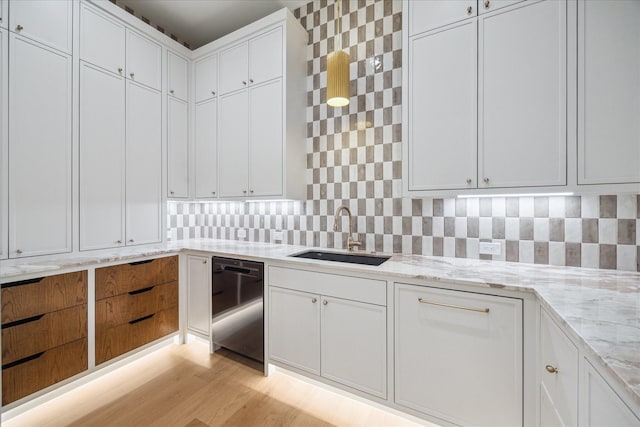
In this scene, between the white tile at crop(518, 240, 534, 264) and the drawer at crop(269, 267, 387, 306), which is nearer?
the drawer at crop(269, 267, 387, 306)

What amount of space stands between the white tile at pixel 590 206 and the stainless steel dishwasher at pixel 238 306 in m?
2.06

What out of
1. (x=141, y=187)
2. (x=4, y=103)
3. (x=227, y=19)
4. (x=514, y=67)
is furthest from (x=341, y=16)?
(x=4, y=103)

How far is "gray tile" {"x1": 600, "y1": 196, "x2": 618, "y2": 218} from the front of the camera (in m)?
1.56

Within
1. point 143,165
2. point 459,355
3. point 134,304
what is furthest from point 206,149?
point 459,355

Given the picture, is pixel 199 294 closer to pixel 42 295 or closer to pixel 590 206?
pixel 42 295

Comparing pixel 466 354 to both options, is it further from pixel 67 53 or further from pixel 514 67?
pixel 67 53

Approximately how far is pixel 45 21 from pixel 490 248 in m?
3.33

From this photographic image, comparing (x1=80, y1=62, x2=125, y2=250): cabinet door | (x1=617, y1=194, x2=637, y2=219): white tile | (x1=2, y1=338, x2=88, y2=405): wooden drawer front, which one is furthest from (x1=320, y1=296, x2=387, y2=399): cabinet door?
(x1=80, y1=62, x2=125, y2=250): cabinet door

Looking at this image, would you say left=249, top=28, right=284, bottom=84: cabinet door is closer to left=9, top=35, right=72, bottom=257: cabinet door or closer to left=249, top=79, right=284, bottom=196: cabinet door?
left=249, top=79, right=284, bottom=196: cabinet door

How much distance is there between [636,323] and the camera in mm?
850

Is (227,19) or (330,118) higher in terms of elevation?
(227,19)

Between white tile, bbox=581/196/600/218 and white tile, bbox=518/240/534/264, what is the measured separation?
32 cm

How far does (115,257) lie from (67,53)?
1475 mm

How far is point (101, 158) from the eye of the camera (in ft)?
7.06
